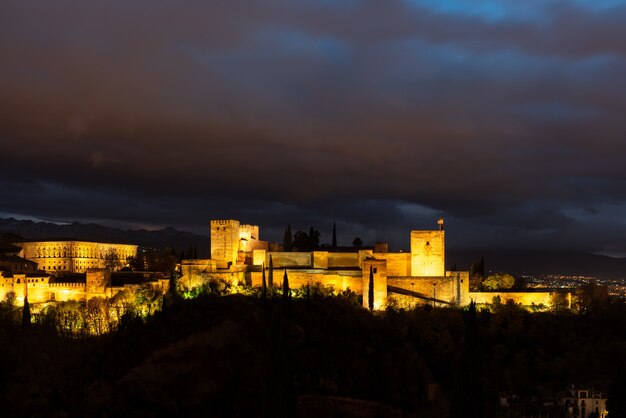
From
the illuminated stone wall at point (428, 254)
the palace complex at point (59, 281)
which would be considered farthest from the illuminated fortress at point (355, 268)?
the palace complex at point (59, 281)

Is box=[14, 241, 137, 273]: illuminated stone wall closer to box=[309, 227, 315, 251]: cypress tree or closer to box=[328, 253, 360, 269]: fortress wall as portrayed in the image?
box=[309, 227, 315, 251]: cypress tree

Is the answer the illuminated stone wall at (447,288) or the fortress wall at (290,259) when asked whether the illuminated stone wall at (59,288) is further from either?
the illuminated stone wall at (447,288)

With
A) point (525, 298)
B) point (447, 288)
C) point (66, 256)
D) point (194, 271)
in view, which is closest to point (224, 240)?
point (194, 271)

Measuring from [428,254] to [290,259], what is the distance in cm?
1176

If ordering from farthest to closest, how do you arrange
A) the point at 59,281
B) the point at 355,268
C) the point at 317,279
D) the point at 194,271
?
the point at 59,281
the point at 355,268
the point at 194,271
the point at 317,279

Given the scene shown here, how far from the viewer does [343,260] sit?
63.8 meters

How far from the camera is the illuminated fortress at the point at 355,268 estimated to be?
59.1 metres

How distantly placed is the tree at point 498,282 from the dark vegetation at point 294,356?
6.66m

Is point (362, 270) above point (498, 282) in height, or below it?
above

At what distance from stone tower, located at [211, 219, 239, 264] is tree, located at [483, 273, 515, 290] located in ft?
72.8

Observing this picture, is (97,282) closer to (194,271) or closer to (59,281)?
(59,281)

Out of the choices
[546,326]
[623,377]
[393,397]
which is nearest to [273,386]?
[393,397]

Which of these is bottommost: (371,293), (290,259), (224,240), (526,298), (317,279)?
(526,298)

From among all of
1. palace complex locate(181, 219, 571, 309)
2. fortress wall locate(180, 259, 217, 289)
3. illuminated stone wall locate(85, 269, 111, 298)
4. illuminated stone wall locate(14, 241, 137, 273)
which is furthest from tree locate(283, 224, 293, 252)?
illuminated stone wall locate(14, 241, 137, 273)
